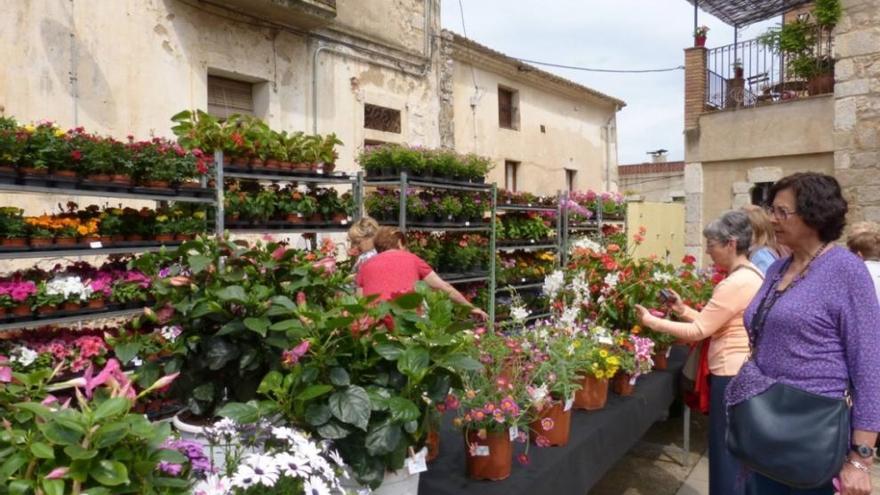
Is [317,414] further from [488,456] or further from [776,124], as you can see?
[776,124]

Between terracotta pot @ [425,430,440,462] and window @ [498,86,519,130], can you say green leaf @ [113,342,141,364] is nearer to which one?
terracotta pot @ [425,430,440,462]

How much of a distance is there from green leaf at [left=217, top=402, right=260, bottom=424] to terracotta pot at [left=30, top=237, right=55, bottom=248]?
327 cm

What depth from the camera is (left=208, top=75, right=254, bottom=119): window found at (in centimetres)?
755

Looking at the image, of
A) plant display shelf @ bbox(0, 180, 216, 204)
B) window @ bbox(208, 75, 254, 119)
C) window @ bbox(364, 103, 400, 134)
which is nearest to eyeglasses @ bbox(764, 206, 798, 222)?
plant display shelf @ bbox(0, 180, 216, 204)

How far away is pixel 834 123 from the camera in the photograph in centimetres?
916

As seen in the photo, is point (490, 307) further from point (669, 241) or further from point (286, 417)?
point (669, 241)

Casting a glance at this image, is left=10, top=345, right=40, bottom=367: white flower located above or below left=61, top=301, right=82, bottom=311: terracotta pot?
below

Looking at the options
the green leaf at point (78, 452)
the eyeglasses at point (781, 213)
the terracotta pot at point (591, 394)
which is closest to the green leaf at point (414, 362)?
the green leaf at point (78, 452)

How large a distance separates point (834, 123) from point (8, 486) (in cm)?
1052

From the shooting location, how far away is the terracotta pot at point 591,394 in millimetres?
2873

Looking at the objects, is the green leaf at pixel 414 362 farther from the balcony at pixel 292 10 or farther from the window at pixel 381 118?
the window at pixel 381 118

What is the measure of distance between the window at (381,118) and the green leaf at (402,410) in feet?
26.6

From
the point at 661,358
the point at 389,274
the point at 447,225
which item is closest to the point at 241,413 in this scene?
the point at 389,274

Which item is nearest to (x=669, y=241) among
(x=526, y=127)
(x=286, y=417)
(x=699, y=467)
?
(x=526, y=127)
